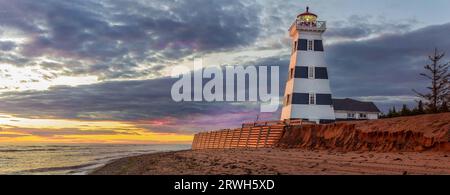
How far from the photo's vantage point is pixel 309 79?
39.1 metres

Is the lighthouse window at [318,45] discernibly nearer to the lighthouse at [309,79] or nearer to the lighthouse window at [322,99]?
the lighthouse at [309,79]

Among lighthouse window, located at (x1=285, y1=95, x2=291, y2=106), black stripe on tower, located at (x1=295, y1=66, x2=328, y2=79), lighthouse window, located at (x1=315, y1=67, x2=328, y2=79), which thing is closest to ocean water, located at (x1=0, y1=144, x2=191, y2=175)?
lighthouse window, located at (x1=285, y1=95, x2=291, y2=106)

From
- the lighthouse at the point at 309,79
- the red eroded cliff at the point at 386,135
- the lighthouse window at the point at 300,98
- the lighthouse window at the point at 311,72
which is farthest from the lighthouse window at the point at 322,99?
the red eroded cliff at the point at 386,135

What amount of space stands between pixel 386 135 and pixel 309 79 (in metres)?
20.5

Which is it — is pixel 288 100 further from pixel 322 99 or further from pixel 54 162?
pixel 54 162

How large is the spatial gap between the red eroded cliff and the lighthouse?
1123cm

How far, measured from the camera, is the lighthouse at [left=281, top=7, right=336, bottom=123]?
38812 millimetres

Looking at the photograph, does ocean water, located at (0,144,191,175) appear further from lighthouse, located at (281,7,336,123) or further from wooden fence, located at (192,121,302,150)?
lighthouse, located at (281,7,336,123)
